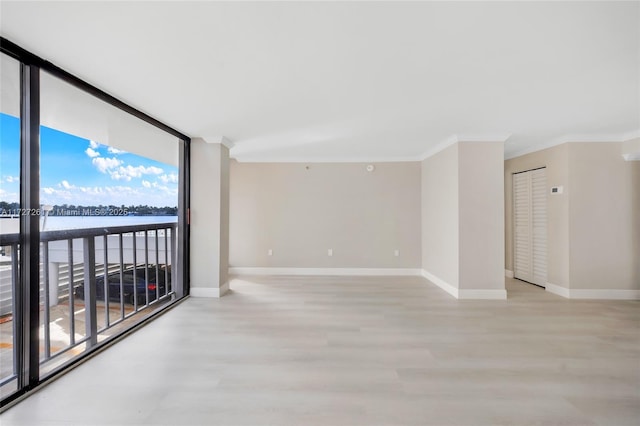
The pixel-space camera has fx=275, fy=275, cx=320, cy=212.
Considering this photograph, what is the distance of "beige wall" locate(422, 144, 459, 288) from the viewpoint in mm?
4047

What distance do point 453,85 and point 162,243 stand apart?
13.1ft

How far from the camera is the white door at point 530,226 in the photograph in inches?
177

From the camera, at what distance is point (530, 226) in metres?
4.72

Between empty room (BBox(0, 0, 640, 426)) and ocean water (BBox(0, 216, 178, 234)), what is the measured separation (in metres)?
0.02

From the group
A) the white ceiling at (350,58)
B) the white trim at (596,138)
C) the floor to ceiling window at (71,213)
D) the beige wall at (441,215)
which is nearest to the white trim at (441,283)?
the beige wall at (441,215)

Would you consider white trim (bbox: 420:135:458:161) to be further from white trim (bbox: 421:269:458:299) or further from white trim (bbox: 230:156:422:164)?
white trim (bbox: 421:269:458:299)

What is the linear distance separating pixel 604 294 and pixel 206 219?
578 cm

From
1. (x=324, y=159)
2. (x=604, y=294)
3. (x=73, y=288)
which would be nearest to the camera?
(x=73, y=288)

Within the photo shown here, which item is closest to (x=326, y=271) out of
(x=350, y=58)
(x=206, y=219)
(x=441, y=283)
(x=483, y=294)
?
(x=441, y=283)

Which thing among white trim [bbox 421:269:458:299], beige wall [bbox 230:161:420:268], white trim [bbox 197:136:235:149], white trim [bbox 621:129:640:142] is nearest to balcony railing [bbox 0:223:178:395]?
white trim [bbox 197:136:235:149]

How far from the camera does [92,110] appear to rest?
2.56 metres

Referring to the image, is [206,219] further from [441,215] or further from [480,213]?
[480,213]

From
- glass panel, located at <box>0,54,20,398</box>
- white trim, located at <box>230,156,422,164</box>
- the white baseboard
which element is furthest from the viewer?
white trim, located at <box>230,156,422,164</box>

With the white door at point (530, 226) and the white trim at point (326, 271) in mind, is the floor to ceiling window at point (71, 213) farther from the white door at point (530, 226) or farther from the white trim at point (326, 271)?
the white door at point (530, 226)
